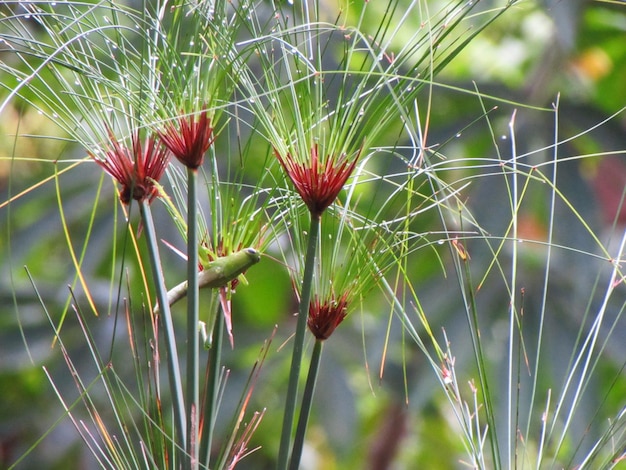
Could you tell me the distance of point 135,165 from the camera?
267 millimetres

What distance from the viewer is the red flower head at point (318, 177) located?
25 cm

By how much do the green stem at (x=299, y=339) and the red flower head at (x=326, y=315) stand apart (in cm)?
2

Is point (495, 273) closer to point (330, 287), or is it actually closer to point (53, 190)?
point (53, 190)

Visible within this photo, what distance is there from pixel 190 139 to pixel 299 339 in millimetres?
72

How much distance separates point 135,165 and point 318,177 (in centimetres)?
6

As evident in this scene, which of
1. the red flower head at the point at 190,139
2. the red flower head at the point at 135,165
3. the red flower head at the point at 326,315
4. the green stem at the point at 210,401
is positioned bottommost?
the green stem at the point at 210,401

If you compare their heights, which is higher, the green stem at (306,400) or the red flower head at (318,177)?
the red flower head at (318,177)

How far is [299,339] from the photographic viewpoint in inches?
9.6

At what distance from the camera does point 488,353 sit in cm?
99

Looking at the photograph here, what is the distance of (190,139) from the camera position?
0.84ft

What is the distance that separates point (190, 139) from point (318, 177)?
4 centimetres

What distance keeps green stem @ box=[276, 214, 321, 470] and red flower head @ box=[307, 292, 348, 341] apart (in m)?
0.02

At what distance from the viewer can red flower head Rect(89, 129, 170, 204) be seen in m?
0.27

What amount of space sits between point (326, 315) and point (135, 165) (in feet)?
0.26
